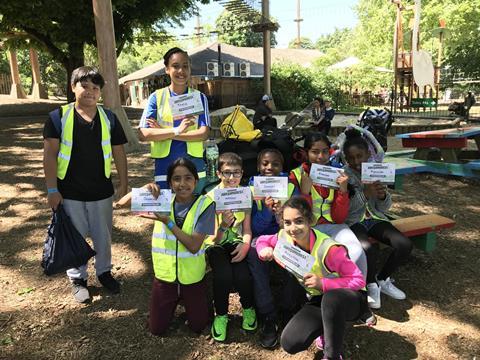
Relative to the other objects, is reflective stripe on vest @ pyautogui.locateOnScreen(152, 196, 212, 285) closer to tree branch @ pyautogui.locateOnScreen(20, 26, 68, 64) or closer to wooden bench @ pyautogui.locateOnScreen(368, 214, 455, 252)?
wooden bench @ pyautogui.locateOnScreen(368, 214, 455, 252)

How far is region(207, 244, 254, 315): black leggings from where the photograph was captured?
2.81 meters

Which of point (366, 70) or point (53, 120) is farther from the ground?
point (366, 70)

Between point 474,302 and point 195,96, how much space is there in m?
2.71

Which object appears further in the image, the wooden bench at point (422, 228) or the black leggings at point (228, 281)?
the wooden bench at point (422, 228)

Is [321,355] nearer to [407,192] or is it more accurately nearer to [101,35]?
[407,192]

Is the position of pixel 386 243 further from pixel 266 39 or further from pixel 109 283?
pixel 266 39

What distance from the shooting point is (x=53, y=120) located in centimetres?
297

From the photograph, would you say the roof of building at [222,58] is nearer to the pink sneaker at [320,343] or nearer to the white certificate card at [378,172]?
the white certificate card at [378,172]

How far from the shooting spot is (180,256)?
110 inches

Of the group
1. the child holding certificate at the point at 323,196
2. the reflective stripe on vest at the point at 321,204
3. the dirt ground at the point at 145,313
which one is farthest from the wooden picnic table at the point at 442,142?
the reflective stripe on vest at the point at 321,204

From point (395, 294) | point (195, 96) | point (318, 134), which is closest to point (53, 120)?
point (195, 96)

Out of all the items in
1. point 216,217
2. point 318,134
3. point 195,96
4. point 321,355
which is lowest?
point 321,355

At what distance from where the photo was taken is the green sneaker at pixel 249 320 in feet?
9.43

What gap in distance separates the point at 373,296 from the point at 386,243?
43cm
